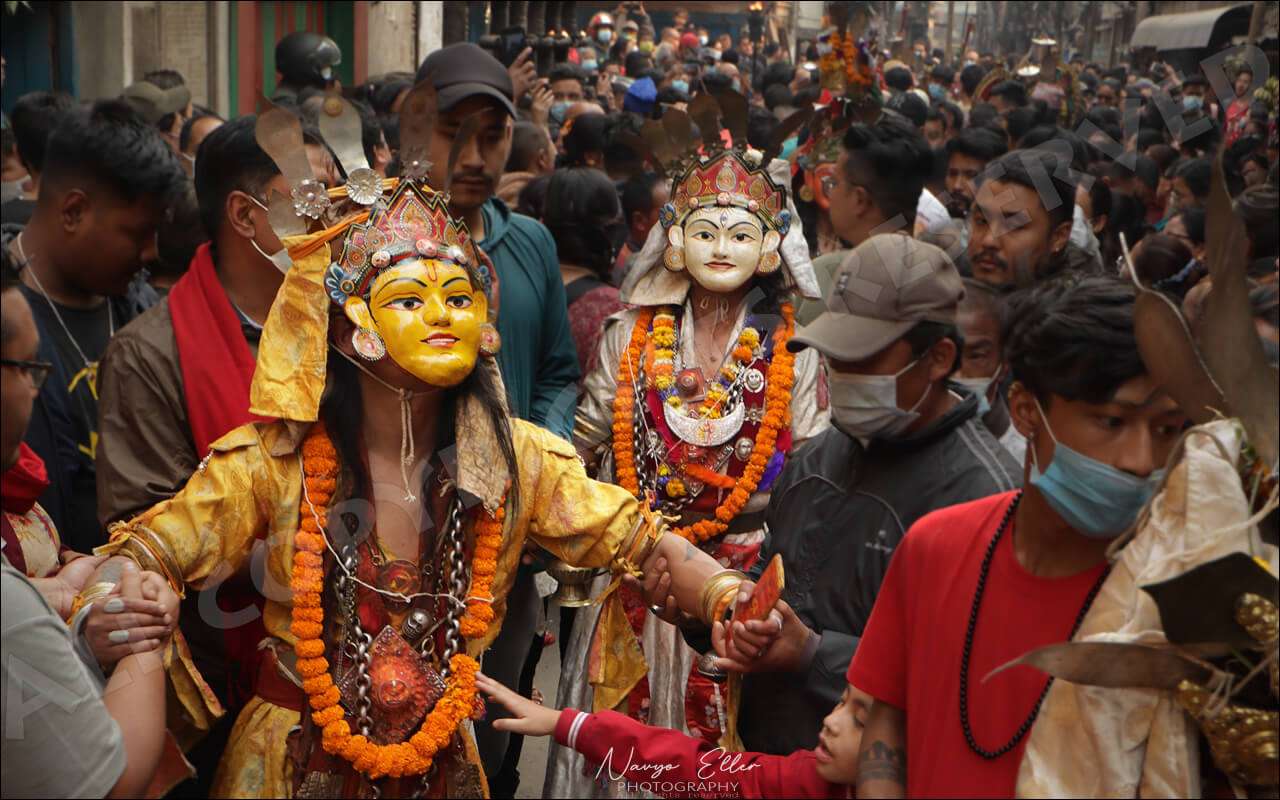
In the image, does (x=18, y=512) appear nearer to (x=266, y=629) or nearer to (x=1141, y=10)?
(x=266, y=629)

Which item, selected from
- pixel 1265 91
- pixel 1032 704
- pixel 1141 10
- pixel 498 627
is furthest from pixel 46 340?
pixel 1141 10

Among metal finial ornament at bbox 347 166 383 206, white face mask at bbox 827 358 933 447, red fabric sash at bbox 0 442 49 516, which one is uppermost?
metal finial ornament at bbox 347 166 383 206

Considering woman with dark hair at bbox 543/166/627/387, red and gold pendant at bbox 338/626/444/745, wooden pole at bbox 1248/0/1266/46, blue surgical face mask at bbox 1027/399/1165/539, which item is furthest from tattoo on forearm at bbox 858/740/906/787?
wooden pole at bbox 1248/0/1266/46

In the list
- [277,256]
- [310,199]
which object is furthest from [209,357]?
[310,199]

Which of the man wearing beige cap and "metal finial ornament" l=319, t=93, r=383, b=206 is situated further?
"metal finial ornament" l=319, t=93, r=383, b=206

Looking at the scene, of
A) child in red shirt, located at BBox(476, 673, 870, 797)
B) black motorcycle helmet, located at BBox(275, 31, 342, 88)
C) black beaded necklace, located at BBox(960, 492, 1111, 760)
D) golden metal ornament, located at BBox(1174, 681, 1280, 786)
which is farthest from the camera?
black motorcycle helmet, located at BBox(275, 31, 342, 88)

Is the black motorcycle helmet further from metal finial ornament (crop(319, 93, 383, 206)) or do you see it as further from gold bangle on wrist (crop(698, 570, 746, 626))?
gold bangle on wrist (crop(698, 570, 746, 626))

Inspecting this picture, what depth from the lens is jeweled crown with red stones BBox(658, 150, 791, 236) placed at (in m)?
4.80

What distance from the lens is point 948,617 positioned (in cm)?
229

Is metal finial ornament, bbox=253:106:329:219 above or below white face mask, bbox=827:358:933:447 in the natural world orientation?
above

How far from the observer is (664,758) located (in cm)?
293

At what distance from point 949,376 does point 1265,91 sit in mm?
7792

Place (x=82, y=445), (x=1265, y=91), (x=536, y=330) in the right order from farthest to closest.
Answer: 1. (x=1265, y=91)
2. (x=536, y=330)
3. (x=82, y=445)

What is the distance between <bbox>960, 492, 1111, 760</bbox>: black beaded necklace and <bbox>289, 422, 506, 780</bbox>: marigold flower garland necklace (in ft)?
4.19
